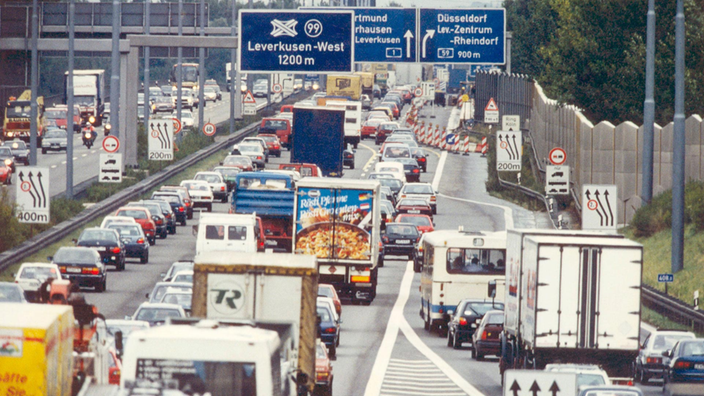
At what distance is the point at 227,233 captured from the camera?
139 feet

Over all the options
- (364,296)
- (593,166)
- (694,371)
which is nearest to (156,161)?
(593,166)

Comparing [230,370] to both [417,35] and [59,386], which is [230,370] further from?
[417,35]

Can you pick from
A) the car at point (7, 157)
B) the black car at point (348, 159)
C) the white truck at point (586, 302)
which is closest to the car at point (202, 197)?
the car at point (7, 157)

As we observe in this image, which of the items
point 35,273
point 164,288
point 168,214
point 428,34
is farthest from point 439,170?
point 164,288

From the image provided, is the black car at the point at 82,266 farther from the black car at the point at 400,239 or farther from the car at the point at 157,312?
the black car at the point at 400,239

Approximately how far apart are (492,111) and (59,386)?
2390 inches

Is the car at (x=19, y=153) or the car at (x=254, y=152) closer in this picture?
the car at (x=19, y=153)

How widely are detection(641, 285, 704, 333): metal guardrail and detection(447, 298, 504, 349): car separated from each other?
4066 mm

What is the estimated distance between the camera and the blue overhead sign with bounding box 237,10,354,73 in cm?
4222

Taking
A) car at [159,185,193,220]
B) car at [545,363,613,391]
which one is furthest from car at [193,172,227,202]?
car at [545,363,613,391]

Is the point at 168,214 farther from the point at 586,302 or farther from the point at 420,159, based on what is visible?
the point at 586,302

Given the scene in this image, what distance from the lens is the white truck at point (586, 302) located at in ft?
81.2

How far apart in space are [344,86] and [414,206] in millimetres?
57212

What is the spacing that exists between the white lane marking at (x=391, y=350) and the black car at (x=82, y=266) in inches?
314
